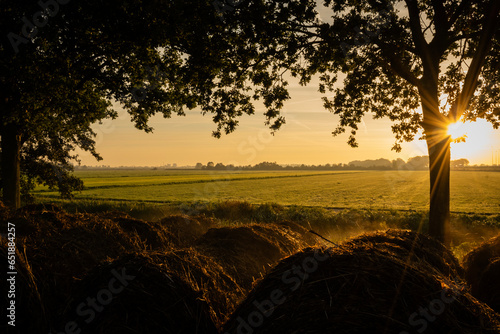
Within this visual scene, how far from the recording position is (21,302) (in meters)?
3.81

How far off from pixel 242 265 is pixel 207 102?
32.1 ft

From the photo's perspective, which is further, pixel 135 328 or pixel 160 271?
pixel 160 271

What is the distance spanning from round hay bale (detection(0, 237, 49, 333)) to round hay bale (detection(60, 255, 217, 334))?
0.49 m

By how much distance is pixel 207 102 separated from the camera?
15.1 metres

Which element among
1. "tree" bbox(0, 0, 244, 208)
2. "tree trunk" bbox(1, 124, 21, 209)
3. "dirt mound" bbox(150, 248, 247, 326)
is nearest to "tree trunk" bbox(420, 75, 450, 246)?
"tree" bbox(0, 0, 244, 208)

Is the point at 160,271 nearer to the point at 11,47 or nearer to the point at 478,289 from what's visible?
the point at 478,289

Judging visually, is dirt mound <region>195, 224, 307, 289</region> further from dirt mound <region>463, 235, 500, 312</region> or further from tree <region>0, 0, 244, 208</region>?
tree <region>0, 0, 244, 208</region>

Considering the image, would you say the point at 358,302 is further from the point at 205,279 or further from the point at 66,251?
the point at 66,251

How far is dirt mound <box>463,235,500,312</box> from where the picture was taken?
5594mm

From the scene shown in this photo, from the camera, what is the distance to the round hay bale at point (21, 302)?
3.67 meters

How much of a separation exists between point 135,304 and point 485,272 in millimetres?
5920

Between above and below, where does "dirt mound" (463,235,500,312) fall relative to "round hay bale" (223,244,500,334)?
below

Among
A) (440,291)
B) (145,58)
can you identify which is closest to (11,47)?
(145,58)

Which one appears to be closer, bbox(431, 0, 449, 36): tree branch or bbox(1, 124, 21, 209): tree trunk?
bbox(431, 0, 449, 36): tree branch
